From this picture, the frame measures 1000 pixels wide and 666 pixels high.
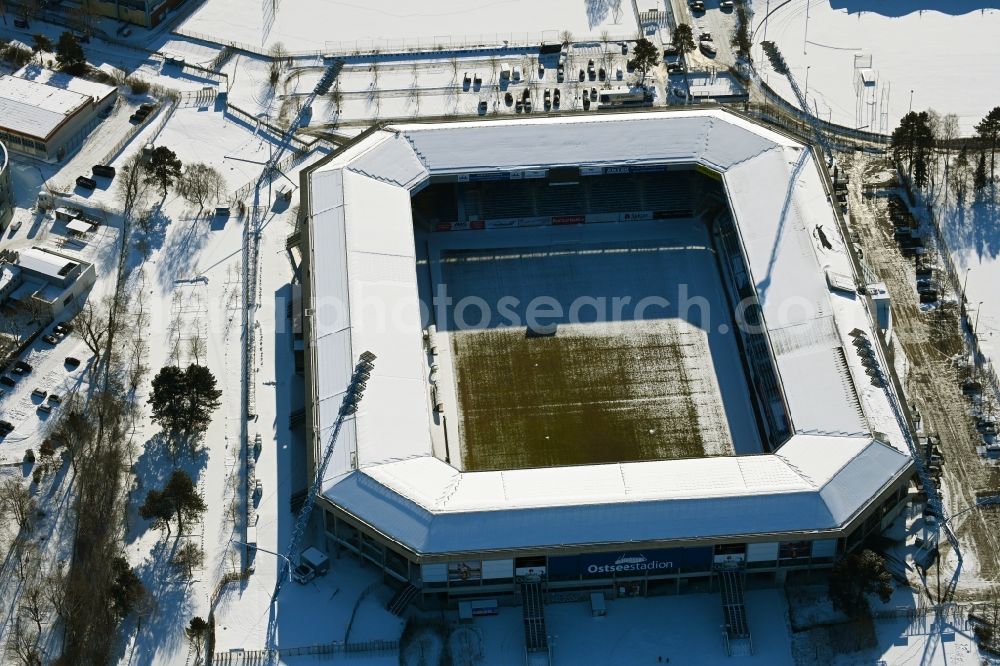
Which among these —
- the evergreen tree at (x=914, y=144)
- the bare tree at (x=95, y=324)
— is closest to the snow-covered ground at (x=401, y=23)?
the evergreen tree at (x=914, y=144)

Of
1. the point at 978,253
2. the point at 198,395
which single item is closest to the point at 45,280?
the point at 198,395

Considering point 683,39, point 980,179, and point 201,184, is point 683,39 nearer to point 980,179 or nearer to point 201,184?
point 980,179

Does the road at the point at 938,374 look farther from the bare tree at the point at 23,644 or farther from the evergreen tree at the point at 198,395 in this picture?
the bare tree at the point at 23,644

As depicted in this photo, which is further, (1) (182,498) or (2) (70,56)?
(2) (70,56)

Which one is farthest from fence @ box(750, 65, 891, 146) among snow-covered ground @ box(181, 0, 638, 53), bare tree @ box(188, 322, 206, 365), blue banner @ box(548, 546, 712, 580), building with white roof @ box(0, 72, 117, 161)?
building with white roof @ box(0, 72, 117, 161)

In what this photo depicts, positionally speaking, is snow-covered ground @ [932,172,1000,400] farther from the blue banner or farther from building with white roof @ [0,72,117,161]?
building with white roof @ [0,72,117,161]

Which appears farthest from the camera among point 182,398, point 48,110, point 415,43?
point 415,43
